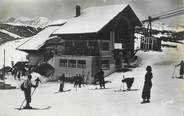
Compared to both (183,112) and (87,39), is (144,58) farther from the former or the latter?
(183,112)

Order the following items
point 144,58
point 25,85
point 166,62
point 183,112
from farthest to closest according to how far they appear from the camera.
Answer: point 144,58
point 166,62
point 25,85
point 183,112

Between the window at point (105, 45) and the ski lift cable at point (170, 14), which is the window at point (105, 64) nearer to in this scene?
the window at point (105, 45)

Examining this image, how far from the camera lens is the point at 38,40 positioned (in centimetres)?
1969

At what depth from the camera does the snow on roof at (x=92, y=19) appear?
48.7 feet

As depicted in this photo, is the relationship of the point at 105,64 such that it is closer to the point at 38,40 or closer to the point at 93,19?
the point at 93,19

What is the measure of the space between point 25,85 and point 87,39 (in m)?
6.64

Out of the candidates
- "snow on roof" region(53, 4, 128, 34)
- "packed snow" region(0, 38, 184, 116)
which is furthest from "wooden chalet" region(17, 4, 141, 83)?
"packed snow" region(0, 38, 184, 116)

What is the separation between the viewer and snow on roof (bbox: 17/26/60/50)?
19.2 metres

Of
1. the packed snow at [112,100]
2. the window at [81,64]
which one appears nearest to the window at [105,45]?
the window at [81,64]

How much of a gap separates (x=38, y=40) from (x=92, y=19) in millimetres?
5087

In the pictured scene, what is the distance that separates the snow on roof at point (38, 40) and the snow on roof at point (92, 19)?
2919mm

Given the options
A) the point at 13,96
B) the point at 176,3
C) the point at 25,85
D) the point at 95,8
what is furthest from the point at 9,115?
the point at 95,8

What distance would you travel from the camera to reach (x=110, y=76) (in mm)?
14500

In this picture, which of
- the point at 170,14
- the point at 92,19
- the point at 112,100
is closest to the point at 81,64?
the point at 92,19
